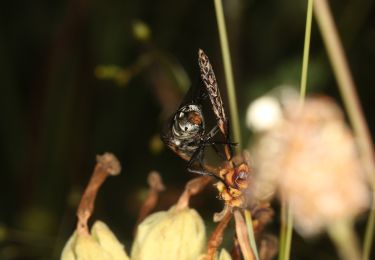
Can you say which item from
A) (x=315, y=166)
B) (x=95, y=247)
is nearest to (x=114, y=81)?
(x=315, y=166)

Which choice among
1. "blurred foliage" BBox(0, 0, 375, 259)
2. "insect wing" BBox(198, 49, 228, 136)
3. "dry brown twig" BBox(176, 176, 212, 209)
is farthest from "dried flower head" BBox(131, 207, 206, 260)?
"blurred foliage" BBox(0, 0, 375, 259)

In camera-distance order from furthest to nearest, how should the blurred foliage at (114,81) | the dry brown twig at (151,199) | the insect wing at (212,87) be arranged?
the blurred foliage at (114,81), the dry brown twig at (151,199), the insect wing at (212,87)

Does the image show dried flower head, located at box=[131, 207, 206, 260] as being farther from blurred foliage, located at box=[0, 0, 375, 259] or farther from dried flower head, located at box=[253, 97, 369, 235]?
blurred foliage, located at box=[0, 0, 375, 259]

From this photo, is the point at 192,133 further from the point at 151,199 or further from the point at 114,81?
the point at 114,81

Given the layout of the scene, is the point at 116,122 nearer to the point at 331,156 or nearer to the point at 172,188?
the point at 172,188

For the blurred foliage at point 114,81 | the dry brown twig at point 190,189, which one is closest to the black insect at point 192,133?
the dry brown twig at point 190,189

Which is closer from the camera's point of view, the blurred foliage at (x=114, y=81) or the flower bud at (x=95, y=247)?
the flower bud at (x=95, y=247)

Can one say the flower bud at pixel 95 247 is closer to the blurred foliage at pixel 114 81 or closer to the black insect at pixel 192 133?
the black insect at pixel 192 133
